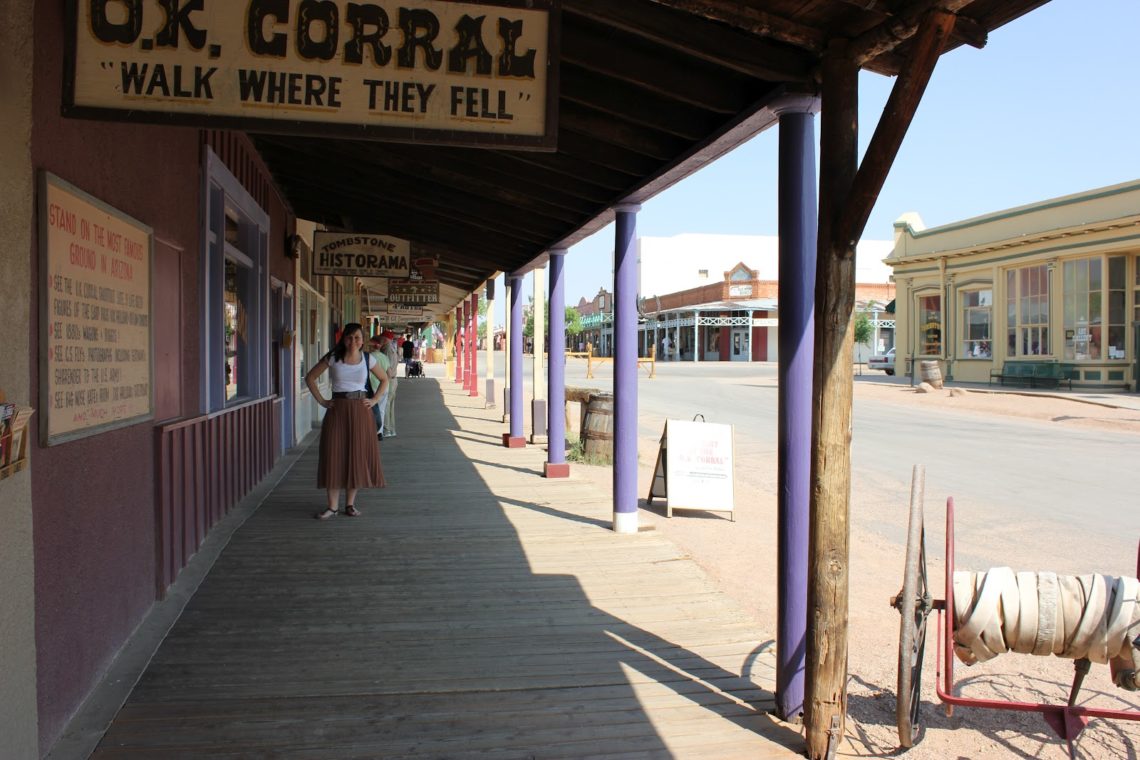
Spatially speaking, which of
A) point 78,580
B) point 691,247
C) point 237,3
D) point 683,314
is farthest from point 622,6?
point 691,247

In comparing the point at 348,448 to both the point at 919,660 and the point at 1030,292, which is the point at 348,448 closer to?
the point at 919,660

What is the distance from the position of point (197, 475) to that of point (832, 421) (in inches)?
169

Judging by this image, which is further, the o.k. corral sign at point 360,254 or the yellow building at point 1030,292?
the yellow building at point 1030,292

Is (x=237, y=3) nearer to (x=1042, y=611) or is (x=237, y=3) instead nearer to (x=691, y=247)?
(x=1042, y=611)

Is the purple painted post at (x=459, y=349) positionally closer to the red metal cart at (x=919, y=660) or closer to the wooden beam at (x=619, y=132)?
Result: the wooden beam at (x=619, y=132)

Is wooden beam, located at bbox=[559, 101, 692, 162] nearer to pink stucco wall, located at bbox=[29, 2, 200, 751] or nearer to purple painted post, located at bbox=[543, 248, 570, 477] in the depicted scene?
pink stucco wall, located at bbox=[29, 2, 200, 751]

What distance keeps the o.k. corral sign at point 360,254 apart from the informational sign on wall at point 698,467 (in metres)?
4.27

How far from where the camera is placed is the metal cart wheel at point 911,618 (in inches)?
120

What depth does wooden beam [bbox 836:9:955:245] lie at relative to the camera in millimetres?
2959

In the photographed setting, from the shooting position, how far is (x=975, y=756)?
11.2ft

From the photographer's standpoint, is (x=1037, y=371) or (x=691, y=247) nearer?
(x=1037, y=371)

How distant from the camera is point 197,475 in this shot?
19.1ft

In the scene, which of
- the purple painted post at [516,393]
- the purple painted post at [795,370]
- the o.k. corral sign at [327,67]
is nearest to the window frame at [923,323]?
the purple painted post at [516,393]

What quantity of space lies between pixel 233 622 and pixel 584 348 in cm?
9644
